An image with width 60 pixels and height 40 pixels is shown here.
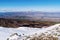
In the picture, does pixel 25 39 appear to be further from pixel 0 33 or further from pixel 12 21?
pixel 12 21

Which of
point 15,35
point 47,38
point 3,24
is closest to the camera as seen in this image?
point 47,38

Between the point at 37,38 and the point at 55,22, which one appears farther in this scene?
the point at 55,22

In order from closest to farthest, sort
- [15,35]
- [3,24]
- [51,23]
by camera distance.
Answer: [15,35]
[3,24]
[51,23]

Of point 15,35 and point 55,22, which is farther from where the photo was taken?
point 55,22

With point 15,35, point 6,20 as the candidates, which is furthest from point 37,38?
point 6,20

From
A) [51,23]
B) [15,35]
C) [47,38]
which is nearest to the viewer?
[47,38]

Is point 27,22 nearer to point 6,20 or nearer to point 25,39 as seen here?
point 6,20

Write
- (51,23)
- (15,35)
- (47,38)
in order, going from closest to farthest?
(47,38) < (15,35) < (51,23)

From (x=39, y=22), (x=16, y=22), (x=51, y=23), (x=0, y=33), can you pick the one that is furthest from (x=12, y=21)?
(x=0, y=33)
